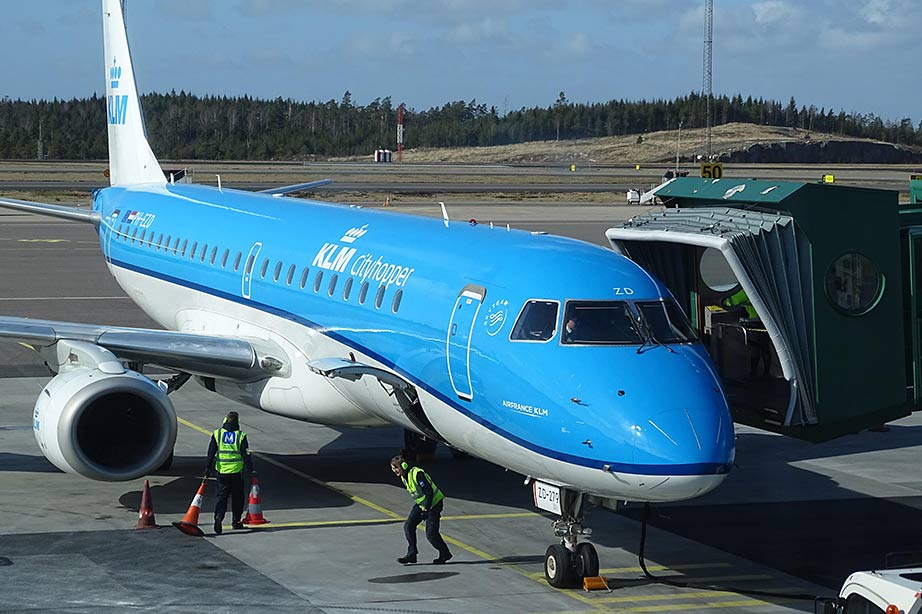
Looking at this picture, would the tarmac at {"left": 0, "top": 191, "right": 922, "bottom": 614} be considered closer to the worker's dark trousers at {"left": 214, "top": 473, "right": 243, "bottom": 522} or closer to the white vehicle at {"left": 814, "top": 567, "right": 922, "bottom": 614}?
the worker's dark trousers at {"left": 214, "top": 473, "right": 243, "bottom": 522}

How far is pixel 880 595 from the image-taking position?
13625mm

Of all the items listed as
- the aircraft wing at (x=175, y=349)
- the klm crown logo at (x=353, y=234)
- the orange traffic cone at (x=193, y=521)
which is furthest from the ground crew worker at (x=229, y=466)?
the klm crown logo at (x=353, y=234)

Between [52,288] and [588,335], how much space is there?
36571 millimetres

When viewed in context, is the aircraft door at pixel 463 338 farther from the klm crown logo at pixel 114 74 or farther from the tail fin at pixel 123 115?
the klm crown logo at pixel 114 74

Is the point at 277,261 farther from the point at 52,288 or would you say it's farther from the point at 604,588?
the point at 52,288

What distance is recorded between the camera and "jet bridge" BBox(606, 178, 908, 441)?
17.1 meters

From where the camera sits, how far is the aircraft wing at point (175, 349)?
22203mm

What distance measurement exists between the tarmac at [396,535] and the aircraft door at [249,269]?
3033 millimetres

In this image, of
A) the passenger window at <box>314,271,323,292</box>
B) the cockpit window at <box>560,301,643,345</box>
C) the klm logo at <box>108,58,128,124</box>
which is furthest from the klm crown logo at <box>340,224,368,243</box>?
the klm logo at <box>108,58,128,124</box>

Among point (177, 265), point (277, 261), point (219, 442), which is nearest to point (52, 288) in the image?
point (177, 265)

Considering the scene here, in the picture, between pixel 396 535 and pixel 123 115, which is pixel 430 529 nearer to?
pixel 396 535

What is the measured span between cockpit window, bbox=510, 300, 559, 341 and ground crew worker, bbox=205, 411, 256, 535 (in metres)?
4.77

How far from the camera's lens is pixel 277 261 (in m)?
23.6

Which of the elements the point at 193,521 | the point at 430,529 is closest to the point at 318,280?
the point at 193,521
